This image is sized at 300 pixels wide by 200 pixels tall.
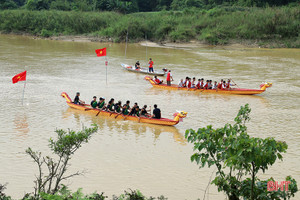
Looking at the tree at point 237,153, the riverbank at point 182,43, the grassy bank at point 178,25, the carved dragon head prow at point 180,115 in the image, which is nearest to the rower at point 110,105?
the carved dragon head prow at point 180,115

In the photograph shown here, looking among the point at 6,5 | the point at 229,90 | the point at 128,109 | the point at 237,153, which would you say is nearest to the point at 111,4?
the point at 6,5

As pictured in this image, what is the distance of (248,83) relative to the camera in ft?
78.6

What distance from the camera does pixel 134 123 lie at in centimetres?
1549

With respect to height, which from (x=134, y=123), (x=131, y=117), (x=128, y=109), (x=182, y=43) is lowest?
(x=134, y=123)

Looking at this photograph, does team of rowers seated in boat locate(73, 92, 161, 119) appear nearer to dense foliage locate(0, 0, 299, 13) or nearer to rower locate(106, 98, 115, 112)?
rower locate(106, 98, 115, 112)

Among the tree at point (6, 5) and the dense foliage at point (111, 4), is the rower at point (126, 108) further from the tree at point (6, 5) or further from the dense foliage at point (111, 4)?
the tree at point (6, 5)

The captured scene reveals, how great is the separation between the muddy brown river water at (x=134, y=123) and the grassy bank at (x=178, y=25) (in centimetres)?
786

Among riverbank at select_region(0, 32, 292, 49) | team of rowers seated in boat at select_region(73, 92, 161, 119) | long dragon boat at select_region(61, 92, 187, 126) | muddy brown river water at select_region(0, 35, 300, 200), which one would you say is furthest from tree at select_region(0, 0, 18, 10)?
team of rowers seated in boat at select_region(73, 92, 161, 119)

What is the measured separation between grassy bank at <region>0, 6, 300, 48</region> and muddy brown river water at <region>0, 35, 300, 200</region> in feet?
25.8

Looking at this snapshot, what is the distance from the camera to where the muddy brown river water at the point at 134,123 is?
415 inches

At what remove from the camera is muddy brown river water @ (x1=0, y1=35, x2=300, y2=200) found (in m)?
10.5

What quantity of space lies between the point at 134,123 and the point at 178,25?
3279 cm

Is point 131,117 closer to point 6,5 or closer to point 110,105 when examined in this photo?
point 110,105

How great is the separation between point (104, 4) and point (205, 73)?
36086 mm
